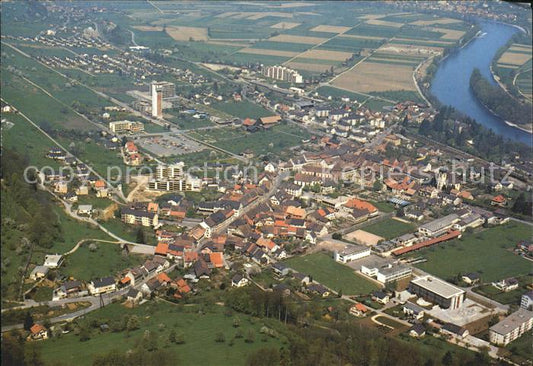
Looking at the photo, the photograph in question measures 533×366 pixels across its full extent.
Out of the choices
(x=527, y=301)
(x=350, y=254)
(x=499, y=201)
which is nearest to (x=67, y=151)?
(x=350, y=254)

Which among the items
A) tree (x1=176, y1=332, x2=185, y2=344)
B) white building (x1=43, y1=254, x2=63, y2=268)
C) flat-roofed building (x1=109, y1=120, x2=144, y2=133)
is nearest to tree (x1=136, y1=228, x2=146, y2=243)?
white building (x1=43, y1=254, x2=63, y2=268)

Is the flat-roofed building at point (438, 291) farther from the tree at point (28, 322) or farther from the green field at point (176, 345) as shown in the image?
the tree at point (28, 322)

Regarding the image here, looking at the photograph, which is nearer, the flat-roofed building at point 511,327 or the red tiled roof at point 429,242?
the flat-roofed building at point 511,327

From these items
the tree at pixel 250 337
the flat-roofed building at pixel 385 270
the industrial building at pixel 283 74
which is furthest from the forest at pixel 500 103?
the tree at pixel 250 337

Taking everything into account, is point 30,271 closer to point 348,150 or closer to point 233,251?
point 233,251

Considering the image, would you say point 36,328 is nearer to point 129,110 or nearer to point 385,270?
point 385,270

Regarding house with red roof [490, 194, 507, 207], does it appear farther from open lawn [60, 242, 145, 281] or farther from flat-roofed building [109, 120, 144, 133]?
flat-roofed building [109, 120, 144, 133]

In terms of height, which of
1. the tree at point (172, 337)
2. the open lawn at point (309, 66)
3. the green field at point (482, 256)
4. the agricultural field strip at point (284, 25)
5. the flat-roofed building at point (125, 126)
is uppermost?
the agricultural field strip at point (284, 25)
